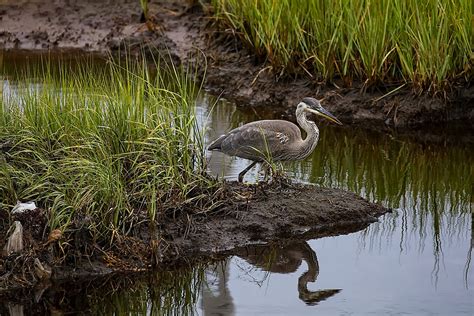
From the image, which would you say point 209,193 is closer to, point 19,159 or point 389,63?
point 19,159

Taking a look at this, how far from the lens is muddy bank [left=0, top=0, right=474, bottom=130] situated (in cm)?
1166

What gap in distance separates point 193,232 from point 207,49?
6168mm

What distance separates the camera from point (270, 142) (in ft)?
29.9

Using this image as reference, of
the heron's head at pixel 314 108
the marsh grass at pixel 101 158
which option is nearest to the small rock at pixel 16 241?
the marsh grass at pixel 101 158

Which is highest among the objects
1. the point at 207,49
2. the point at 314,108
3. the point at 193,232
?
→ the point at 207,49

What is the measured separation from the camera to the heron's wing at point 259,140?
909cm

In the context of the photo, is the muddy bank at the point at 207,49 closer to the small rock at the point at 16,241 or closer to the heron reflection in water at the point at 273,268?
the heron reflection in water at the point at 273,268

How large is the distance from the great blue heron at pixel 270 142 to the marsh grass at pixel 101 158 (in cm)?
65

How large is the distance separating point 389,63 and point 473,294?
4876 millimetres

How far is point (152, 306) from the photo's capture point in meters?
7.09

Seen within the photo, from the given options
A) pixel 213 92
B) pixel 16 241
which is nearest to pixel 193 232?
pixel 16 241

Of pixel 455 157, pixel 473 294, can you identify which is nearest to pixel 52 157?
pixel 473 294

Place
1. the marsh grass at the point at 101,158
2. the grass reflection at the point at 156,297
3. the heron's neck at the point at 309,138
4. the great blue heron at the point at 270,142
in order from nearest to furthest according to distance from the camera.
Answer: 1. the grass reflection at the point at 156,297
2. the marsh grass at the point at 101,158
3. the great blue heron at the point at 270,142
4. the heron's neck at the point at 309,138

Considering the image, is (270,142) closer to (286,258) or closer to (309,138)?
(309,138)
